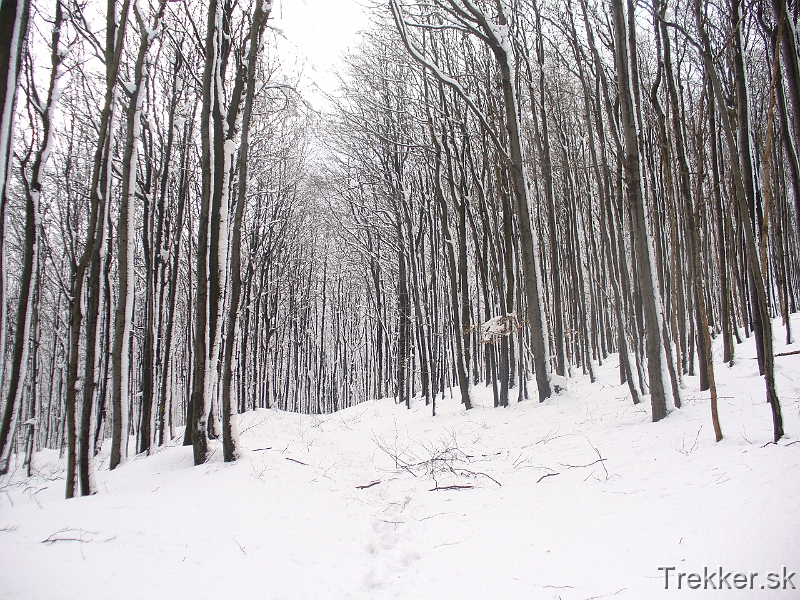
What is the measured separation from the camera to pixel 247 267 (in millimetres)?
13781

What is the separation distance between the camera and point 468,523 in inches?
135

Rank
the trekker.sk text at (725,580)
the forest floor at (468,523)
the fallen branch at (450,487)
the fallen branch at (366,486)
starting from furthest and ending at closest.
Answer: the fallen branch at (366,486) < the fallen branch at (450,487) < the forest floor at (468,523) < the trekker.sk text at (725,580)

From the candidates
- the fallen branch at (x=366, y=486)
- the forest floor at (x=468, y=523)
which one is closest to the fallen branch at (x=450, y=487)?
the forest floor at (x=468, y=523)

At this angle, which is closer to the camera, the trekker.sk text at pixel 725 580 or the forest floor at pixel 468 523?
the trekker.sk text at pixel 725 580

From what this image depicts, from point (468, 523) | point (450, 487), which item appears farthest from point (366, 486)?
point (468, 523)

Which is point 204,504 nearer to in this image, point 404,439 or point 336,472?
point 336,472

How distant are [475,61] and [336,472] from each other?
10366 mm

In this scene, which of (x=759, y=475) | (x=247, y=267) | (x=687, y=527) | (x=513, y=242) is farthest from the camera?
(x=247, y=267)

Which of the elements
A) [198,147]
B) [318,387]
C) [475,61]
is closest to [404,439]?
[198,147]

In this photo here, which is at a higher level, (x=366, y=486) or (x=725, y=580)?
(x=725, y=580)

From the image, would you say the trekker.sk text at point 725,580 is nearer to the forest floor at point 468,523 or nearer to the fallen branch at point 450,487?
the forest floor at point 468,523

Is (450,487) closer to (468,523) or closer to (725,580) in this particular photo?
(468,523)

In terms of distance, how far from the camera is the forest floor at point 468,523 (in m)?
2.21

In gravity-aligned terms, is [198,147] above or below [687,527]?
above
